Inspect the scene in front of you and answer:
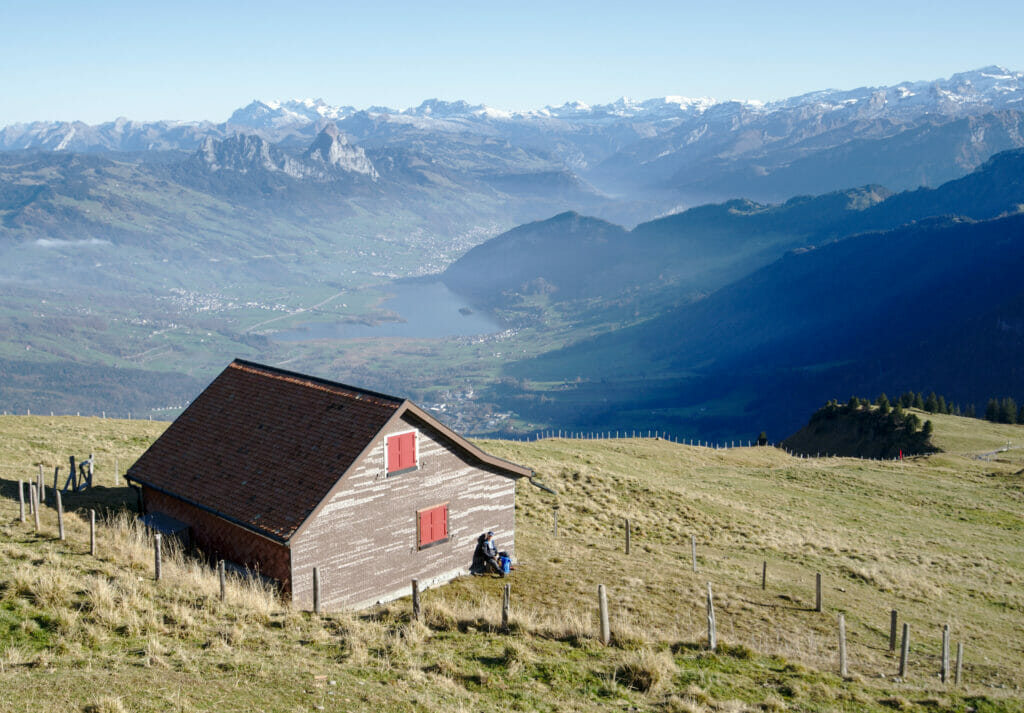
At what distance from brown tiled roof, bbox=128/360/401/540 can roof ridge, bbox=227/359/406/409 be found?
0.16 ft

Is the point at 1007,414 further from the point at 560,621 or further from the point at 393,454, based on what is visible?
the point at 393,454

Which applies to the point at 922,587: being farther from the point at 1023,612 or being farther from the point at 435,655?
the point at 435,655

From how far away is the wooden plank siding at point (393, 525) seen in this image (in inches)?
1062

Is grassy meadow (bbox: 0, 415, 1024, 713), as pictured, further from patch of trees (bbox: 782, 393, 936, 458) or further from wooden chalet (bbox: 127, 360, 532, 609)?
patch of trees (bbox: 782, 393, 936, 458)

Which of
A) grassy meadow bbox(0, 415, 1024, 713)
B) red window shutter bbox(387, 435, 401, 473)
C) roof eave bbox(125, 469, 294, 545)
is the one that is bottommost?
grassy meadow bbox(0, 415, 1024, 713)

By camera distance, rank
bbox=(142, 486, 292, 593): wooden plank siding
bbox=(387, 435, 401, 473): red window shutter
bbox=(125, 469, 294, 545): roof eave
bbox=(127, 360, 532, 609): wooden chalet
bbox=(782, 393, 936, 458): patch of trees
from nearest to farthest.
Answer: bbox=(125, 469, 294, 545): roof eave → bbox=(142, 486, 292, 593): wooden plank siding → bbox=(127, 360, 532, 609): wooden chalet → bbox=(387, 435, 401, 473): red window shutter → bbox=(782, 393, 936, 458): patch of trees

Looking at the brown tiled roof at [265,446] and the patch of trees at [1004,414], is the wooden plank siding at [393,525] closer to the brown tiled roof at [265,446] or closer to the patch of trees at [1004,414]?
the brown tiled roof at [265,446]

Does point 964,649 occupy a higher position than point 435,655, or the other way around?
point 435,655

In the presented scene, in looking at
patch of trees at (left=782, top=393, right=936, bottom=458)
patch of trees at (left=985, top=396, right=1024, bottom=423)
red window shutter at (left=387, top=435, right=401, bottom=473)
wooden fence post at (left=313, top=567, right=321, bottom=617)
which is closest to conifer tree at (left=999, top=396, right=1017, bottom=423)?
patch of trees at (left=985, top=396, right=1024, bottom=423)

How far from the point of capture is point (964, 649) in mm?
29297

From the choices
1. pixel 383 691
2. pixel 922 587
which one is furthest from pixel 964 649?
pixel 383 691

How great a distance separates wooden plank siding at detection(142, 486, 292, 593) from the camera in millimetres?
→ 26766

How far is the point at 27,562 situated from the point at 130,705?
10.00 meters

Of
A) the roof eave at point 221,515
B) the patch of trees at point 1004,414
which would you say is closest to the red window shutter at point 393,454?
the roof eave at point 221,515
